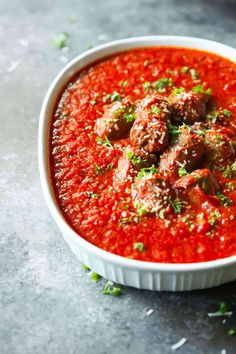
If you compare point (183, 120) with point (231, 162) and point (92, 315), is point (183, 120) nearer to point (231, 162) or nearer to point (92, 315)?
point (231, 162)

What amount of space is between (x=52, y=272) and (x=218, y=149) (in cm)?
162

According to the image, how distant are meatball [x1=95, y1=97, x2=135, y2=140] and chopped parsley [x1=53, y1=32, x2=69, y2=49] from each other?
2.03 meters

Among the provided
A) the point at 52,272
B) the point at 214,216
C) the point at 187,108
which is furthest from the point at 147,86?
the point at 52,272

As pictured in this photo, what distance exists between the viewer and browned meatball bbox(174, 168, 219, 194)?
4.48m

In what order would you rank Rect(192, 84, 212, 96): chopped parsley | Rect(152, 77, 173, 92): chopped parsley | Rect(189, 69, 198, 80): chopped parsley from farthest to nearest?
1. Rect(189, 69, 198, 80): chopped parsley
2. Rect(152, 77, 173, 92): chopped parsley
3. Rect(192, 84, 212, 96): chopped parsley

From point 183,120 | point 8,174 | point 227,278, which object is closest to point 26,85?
point 8,174

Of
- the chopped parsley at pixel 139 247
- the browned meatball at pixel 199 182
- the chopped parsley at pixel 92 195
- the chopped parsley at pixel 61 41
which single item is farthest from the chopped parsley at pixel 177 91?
the chopped parsley at pixel 61 41

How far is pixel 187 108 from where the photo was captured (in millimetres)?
5055

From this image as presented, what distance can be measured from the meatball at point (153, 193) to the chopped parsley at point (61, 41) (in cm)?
289

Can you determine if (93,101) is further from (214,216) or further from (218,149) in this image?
(214,216)

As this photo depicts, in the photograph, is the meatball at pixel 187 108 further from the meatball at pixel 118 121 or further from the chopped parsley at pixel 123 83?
the chopped parsley at pixel 123 83

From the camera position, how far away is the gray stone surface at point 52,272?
4.38 metres

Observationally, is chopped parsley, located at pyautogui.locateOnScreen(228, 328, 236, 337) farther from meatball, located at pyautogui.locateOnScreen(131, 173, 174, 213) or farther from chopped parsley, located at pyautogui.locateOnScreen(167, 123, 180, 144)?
chopped parsley, located at pyautogui.locateOnScreen(167, 123, 180, 144)

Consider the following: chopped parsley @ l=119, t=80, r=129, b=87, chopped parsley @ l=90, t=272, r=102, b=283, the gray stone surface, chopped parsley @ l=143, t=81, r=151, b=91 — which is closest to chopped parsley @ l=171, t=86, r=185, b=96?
chopped parsley @ l=143, t=81, r=151, b=91
